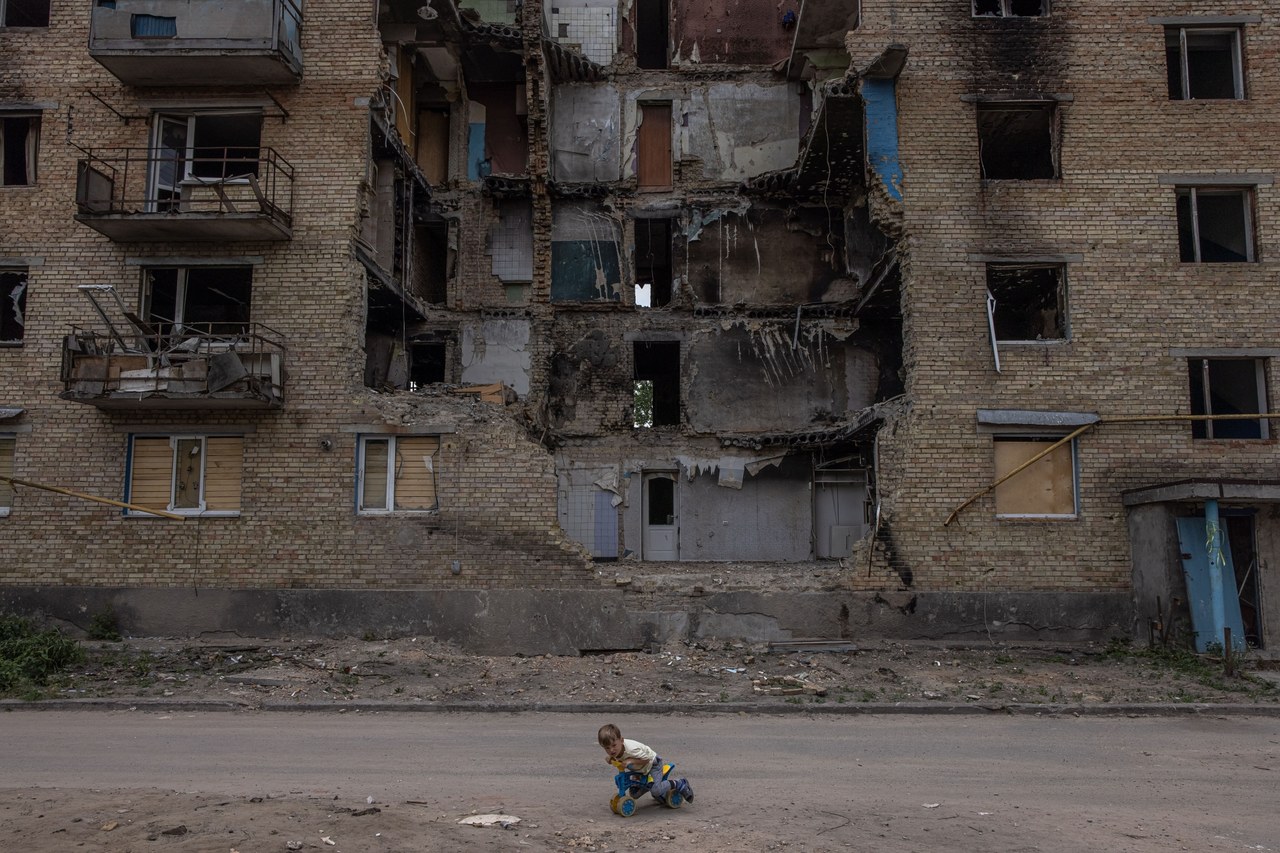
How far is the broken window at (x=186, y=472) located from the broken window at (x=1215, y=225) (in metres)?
15.9

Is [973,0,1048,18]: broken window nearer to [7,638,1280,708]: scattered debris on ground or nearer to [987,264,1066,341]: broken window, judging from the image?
[987,264,1066,341]: broken window

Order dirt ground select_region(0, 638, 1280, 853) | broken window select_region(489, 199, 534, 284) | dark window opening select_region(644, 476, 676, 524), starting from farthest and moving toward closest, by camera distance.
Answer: broken window select_region(489, 199, 534, 284)
dark window opening select_region(644, 476, 676, 524)
dirt ground select_region(0, 638, 1280, 853)

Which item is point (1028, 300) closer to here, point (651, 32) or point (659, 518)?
point (659, 518)

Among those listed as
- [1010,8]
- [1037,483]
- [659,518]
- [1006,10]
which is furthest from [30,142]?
[1037,483]

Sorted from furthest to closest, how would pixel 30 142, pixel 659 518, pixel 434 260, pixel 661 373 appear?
pixel 661 373 < pixel 434 260 < pixel 659 518 < pixel 30 142

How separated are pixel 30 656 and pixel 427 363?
10683 millimetres

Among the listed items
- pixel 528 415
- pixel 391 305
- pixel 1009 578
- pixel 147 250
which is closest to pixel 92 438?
pixel 147 250

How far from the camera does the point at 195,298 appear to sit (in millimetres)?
17453

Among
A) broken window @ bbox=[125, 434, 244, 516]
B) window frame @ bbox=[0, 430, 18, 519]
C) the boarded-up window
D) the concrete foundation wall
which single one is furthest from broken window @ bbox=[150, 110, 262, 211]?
the boarded-up window

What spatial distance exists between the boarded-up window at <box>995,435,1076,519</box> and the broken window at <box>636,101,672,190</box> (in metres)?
10.6

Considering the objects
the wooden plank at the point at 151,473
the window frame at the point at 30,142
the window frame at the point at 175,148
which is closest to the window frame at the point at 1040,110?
the window frame at the point at 175,148

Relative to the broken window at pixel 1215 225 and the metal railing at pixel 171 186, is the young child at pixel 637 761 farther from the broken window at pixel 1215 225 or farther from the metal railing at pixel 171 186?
the broken window at pixel 1215 225

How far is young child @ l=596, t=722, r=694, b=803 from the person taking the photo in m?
6.38

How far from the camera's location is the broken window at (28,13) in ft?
55.0
